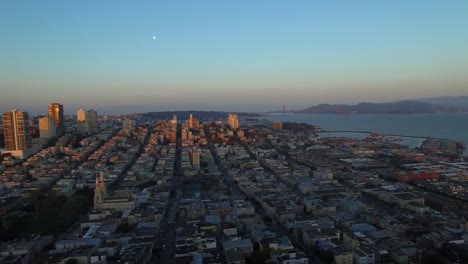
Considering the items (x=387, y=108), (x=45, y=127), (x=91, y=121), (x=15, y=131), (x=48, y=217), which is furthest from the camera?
(x=387, y=108)

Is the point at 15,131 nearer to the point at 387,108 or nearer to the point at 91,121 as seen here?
the point at 91,121

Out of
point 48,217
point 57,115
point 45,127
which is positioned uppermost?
point 57,115

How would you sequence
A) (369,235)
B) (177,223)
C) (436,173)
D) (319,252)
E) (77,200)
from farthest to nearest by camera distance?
(436,173)
(77,200)
(177,223)
(369,235)
(319,252)

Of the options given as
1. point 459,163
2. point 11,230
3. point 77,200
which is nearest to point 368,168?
point 459,163

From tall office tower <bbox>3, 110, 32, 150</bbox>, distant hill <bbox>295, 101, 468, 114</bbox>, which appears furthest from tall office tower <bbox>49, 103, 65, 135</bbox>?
distant hill <bbox>295, 101, 468, 114</bbox>

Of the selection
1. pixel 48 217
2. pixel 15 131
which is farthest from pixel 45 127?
pixel 48 217

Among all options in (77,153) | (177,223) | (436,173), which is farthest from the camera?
(77,153)

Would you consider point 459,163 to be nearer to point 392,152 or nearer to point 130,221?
point 392,152
